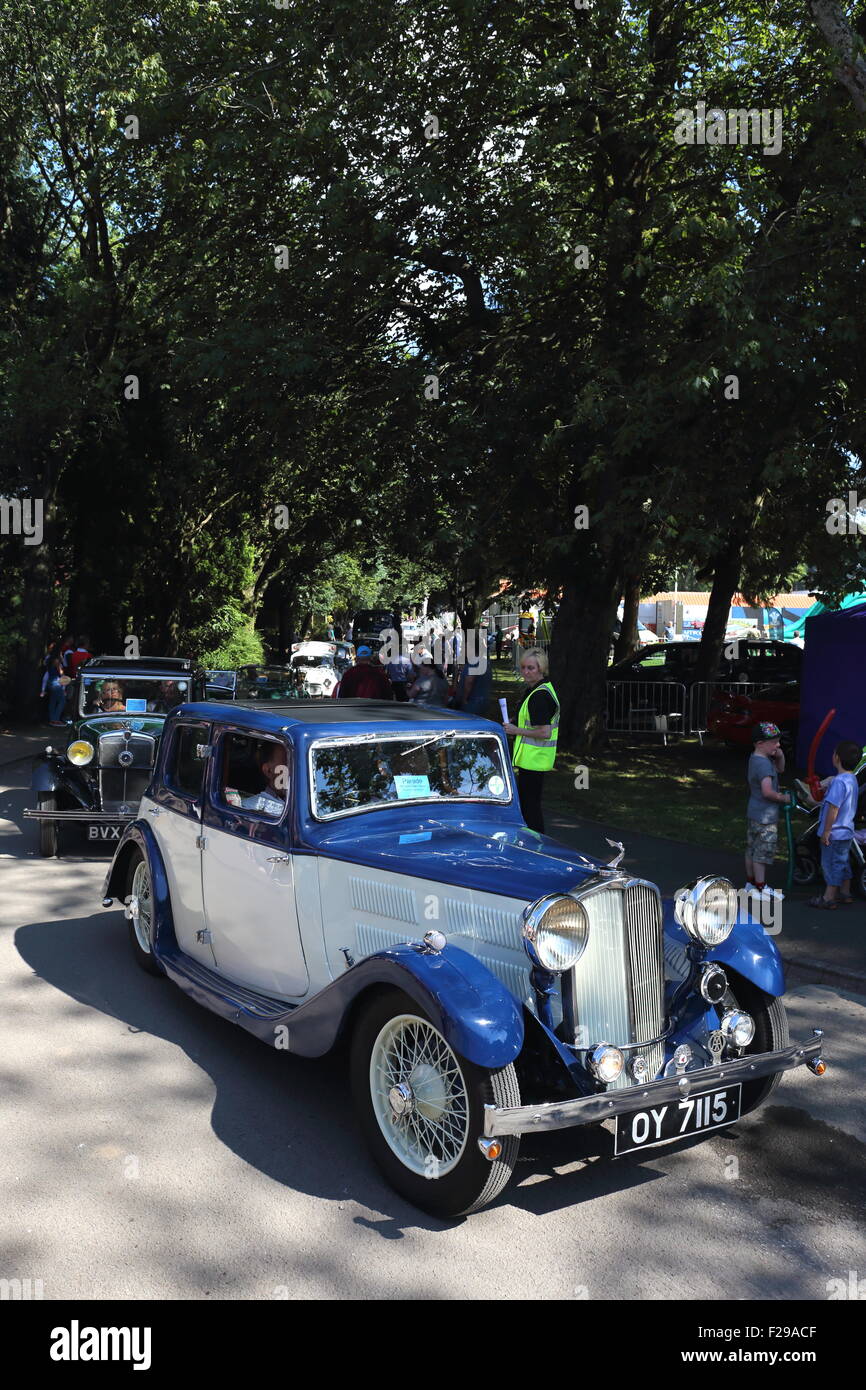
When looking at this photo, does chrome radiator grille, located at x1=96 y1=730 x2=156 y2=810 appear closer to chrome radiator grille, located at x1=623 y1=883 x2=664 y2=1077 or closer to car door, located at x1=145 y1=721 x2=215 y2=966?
car door, located at x1=145 y1=721 x2=215 y2=966

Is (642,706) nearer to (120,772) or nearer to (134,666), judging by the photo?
(134,666)

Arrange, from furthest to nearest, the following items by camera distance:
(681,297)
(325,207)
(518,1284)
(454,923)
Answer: (325,207)
(681,297)
(454,923)
(518,1284)

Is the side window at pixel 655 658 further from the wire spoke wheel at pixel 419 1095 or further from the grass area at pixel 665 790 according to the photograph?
the wire spoke wheel at pixel 419 1095

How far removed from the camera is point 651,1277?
3.66 metres

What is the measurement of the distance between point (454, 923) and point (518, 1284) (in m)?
1.41

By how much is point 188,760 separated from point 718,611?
19.1 meters

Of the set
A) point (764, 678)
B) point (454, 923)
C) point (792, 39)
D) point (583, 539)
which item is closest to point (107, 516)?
point (583, 539)

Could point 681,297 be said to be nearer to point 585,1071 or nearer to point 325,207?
point 325,207

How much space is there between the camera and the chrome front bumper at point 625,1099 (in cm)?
373

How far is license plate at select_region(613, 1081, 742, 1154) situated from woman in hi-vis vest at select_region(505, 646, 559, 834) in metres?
4.89

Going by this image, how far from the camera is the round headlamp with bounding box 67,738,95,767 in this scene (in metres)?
10.5

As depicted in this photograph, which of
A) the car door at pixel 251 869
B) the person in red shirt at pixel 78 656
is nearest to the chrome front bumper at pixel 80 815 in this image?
Result: the car door at pixel 251 869
